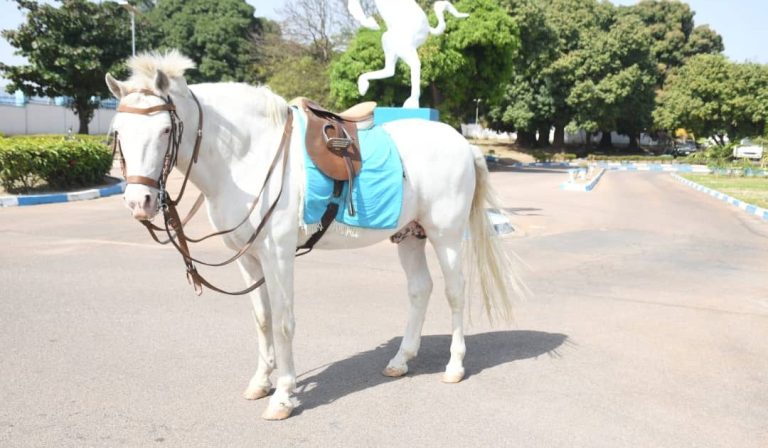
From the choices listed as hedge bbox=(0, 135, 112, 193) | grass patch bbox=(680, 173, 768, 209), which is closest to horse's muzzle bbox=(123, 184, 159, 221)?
hedge bbox=(0, 135, 112, 193)

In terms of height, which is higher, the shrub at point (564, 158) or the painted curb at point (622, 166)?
the shrub at point (564, 158)

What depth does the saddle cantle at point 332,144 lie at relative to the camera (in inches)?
136

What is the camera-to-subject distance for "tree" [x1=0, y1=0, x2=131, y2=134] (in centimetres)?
3097

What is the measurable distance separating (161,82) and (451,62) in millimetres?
24636

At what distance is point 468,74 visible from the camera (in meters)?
27.8

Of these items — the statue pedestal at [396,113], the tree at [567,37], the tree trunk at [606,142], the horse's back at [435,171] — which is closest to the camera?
the horse's back at [435,171]

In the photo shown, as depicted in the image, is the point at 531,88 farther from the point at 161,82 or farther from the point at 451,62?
the point at 161,82

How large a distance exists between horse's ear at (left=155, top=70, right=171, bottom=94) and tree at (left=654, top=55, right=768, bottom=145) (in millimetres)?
42924

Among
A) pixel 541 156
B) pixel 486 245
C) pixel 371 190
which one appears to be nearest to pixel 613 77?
pixel 541 156

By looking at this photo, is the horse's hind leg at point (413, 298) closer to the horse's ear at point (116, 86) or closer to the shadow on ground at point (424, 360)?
the shadow on ground at point (424, 360)

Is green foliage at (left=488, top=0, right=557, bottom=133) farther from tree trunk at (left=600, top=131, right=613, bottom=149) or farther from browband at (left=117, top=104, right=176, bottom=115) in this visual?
browband at (left=117, top=104, right=176, bottom=115)

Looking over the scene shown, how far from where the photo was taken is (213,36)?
4378 centimetres

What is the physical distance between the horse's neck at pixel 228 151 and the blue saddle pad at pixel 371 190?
279 mm

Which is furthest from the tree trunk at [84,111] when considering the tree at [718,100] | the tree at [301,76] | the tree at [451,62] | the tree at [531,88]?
the tree at [718,100]
